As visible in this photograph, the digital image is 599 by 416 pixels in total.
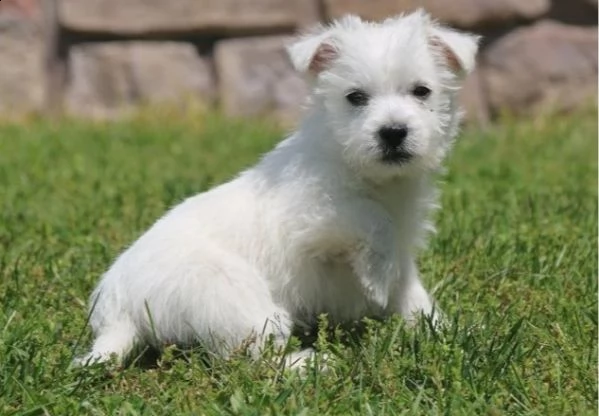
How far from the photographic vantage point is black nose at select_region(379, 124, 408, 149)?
395 centimetres

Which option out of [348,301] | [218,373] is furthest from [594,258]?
[218,373]

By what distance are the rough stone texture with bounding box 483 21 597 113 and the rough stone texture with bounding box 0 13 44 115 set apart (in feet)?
12.1

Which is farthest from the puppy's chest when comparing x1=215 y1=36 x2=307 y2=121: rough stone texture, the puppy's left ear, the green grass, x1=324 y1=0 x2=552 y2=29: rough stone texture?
x1=215 y1=36 x2=307 y2=121: rough stone texture

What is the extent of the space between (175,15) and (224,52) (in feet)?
1.67

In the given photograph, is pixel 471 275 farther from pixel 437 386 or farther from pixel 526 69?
pixel 526 69

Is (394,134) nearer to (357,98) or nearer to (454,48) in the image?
(357,98)

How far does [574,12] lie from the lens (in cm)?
996

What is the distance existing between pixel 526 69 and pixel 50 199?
4.71 metres

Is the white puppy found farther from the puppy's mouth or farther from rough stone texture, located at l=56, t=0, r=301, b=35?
rough stone texture, located at l=56, t=0, r=301, b=35

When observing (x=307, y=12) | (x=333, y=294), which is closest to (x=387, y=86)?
(x=333, y=294)

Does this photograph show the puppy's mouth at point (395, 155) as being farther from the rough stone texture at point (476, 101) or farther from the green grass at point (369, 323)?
the rough stone texture at point (476, 101)

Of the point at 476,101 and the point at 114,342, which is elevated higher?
the point at 114,342

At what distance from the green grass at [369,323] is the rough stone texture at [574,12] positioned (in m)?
2.00

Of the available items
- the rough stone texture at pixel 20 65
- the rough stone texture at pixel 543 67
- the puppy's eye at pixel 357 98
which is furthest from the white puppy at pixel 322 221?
the rough stone texture at pixel 20 65
